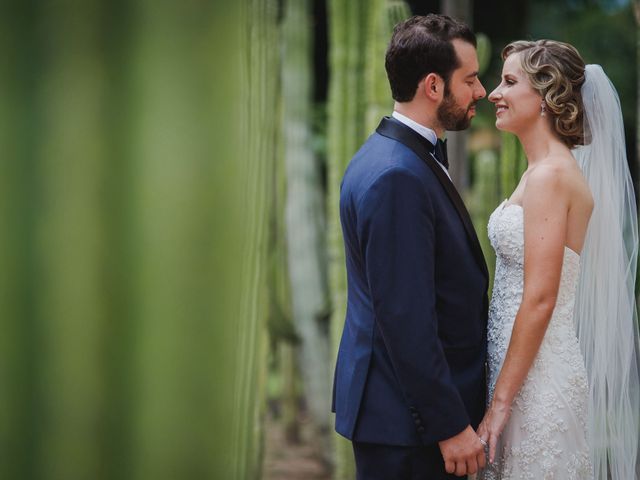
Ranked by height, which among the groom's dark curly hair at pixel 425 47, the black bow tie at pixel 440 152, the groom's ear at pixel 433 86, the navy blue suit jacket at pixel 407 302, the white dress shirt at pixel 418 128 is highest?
the groom's dark curly hair at pixel 425 47

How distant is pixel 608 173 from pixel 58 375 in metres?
2.45

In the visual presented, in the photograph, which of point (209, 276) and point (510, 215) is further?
point (510, 215)

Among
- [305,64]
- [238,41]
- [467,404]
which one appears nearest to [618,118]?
[467,404]

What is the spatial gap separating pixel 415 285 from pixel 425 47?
620 mm

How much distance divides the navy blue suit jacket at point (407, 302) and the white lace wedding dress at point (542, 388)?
0.18m

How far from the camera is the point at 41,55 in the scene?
0.65 feet

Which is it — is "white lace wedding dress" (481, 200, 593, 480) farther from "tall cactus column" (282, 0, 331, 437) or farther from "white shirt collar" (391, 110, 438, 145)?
"tall cactus column" (282, 0, 331, 437)

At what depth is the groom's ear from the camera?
1.93 metres

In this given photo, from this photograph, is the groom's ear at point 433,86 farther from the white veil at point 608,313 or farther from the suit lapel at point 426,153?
the white veil at point 608,313

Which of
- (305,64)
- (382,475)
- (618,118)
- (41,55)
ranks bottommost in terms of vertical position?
(382,475)

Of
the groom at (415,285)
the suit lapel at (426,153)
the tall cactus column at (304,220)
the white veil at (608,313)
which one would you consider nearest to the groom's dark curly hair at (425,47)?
the groom at (415,285)

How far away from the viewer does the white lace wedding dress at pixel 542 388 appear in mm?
2162

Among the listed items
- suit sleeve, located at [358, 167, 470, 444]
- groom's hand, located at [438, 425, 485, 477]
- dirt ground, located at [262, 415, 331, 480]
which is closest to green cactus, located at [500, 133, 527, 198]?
suit sleeve, located at [358, 167, 470, 444]

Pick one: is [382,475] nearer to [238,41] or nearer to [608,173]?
[608,173]
